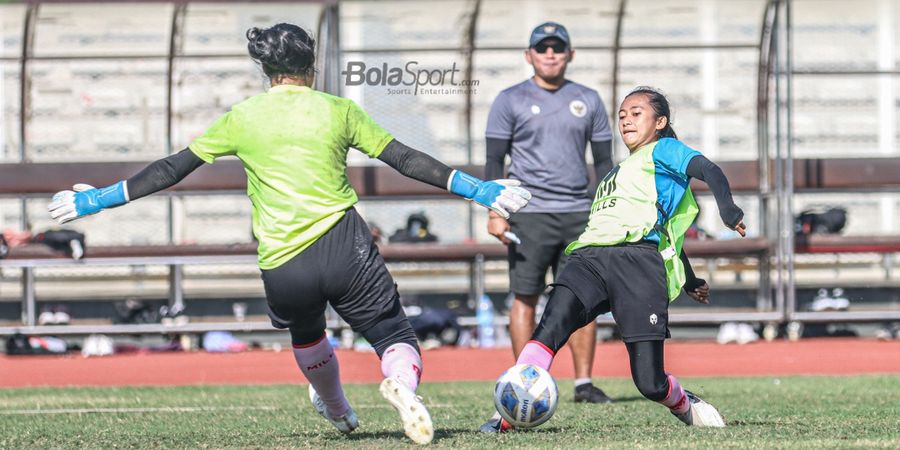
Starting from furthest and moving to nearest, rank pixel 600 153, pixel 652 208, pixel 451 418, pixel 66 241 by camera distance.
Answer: pixel 66 241 → pixel 600 153 → pixel 451 418 → pixel 652 208

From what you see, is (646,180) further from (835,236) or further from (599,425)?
(835,236)

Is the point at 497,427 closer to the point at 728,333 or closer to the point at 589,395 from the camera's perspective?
the point at 589,395

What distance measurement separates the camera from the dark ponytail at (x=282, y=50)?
17.9 ft

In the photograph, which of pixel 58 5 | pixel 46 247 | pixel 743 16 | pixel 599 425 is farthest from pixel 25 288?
pixel 599 425

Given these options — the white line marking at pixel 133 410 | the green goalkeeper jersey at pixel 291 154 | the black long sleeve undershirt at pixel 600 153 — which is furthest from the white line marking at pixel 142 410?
the green goalkeeper jersey at pixel 291 154

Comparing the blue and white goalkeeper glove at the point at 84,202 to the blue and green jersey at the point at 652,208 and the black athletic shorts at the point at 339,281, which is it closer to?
the black athletic shorts at the point at 339,281

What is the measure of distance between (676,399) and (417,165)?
148cm

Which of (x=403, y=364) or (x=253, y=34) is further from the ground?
(x=253, y=34)

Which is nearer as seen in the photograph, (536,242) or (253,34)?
(253,34)

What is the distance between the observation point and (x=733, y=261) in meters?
15.6

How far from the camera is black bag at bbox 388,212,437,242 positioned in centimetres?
1423

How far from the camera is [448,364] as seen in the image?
12.1m

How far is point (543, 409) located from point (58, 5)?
984 centimetres

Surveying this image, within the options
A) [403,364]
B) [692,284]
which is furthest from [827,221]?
[403,364]
